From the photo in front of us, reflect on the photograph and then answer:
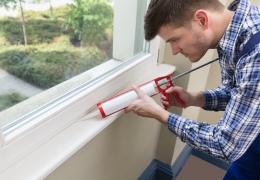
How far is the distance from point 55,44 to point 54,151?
11.7 inches

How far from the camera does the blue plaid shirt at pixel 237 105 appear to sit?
650mm

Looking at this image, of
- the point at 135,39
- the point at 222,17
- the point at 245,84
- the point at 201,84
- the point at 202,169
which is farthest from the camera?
the point at 202,169

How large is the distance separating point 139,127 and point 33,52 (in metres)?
0.57

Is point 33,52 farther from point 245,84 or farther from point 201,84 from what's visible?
point 201,84

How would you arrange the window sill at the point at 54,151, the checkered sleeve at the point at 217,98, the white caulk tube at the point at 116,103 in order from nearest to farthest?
the window sill at the point at 54,151 < the white caulk tube at the point at 116,103 < the checkered sleeve at the point at 217,98

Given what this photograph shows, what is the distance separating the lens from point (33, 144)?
0.69 m

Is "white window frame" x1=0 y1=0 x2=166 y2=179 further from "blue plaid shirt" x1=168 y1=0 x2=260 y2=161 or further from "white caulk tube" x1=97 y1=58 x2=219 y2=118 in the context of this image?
"blue plaid shirt" x1=168 y1=0 x2=260 y2=161

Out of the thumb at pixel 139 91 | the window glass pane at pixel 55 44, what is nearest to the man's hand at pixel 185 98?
the thumb at pixel 139 91

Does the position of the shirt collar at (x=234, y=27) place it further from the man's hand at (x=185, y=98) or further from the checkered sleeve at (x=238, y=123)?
the man's hand at (x=185, y=98)

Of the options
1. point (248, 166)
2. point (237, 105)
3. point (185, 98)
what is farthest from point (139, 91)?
point (248, 166)

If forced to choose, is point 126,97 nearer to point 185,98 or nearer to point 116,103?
point 116,103

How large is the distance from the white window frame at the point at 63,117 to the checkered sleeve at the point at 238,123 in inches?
11.1

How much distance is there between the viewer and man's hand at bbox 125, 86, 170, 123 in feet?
2.77

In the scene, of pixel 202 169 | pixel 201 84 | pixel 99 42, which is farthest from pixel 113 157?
pixel 202 169
